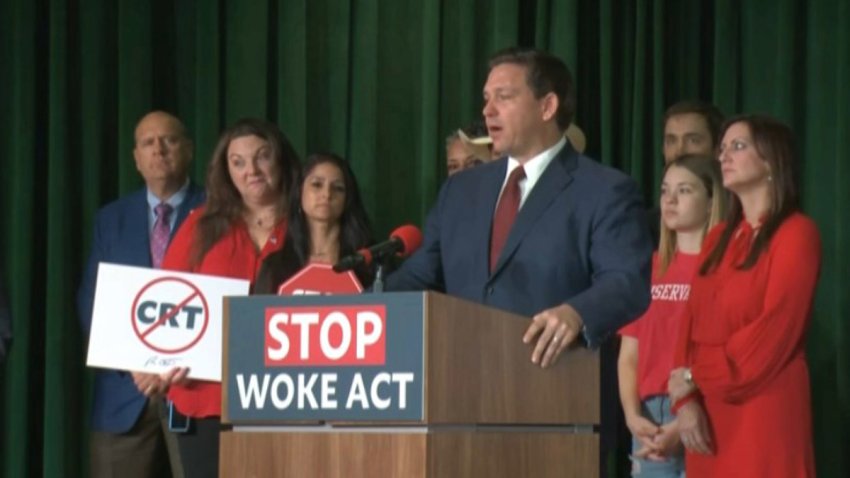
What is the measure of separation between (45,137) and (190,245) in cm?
169

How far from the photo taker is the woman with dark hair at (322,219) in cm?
471

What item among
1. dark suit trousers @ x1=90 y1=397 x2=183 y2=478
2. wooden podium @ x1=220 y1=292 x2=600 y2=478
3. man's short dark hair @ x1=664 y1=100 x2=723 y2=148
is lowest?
dark suit trousers @ x1=90 y1=397 x2=183 y2=478

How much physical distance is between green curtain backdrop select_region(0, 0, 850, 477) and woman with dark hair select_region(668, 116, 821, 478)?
1342mm

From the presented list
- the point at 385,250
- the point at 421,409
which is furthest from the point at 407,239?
the point at 421,409

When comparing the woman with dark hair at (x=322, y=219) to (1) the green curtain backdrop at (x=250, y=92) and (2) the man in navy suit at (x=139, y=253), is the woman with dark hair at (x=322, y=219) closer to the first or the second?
(2) the man in navy suit at (x=139, y=253)

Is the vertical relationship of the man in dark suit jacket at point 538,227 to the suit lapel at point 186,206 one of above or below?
below

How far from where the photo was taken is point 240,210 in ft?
16.2

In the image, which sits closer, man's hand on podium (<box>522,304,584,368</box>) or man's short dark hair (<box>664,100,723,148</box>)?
man's hand on podium (<box>522,304,584,368</box>)

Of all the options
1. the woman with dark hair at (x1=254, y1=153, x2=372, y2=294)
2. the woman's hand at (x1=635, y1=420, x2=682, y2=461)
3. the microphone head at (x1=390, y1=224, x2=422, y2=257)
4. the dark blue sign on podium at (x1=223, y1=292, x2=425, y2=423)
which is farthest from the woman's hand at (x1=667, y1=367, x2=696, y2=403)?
the dark blue sign on podium at (x1=223, y1=292, x2=425, y2=423)

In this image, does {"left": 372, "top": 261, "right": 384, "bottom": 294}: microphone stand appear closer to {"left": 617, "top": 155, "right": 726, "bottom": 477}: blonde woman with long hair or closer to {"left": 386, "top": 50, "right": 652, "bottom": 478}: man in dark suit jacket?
{"left": 386, "top": 50, "right": 652, "bottom": 478}: man in dark suit jacket

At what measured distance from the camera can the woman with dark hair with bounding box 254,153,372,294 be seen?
471cm

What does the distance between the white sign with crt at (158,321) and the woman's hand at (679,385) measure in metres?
1.30

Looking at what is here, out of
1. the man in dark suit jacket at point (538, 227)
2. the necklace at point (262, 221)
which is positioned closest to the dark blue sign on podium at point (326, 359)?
the man in dark suit jacket at point (538, 227)

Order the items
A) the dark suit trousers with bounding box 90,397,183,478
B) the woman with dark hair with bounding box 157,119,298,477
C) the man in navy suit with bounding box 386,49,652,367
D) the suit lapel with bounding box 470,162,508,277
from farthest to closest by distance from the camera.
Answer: the dark suit trousers with bounding box 90,397,183,478 → the woman with dark hair with bounding box 157,119,298,477 → the suit lapel with bounding box 470,162,508,277 → the man in navy suit with bounding box 386,49,652,367
